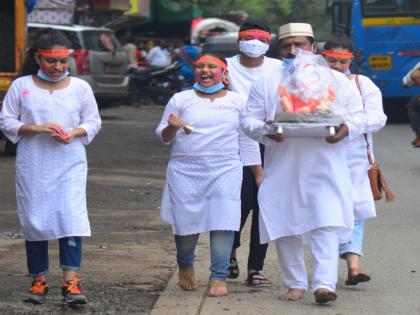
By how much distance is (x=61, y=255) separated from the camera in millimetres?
7156

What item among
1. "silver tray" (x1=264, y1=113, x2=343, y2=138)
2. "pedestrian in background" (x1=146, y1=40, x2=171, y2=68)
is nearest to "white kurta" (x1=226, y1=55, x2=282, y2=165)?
"silver tray" (x1=264, y1=113, x2=343, y2=138)

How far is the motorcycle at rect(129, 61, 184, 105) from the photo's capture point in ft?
97.1

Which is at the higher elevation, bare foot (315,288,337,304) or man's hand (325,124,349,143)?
man's hand (325,124,349,143)

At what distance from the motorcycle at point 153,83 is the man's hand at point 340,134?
74.1 ft

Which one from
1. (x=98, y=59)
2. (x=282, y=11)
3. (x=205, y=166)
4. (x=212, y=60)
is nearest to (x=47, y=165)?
(x=205, y=166)

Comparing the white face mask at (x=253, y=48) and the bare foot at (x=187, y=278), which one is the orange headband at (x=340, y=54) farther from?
the bare foot at (x=187, y=278)

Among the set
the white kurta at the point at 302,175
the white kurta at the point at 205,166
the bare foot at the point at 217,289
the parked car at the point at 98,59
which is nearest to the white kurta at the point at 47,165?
the white kurta at the point at 205,166

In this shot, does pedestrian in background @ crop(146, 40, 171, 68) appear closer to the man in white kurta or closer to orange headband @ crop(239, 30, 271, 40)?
orange headband @ crop(239, 30, 271, 40)

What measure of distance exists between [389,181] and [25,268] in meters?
6.59

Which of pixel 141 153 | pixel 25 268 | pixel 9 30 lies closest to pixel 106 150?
pixel 141 153

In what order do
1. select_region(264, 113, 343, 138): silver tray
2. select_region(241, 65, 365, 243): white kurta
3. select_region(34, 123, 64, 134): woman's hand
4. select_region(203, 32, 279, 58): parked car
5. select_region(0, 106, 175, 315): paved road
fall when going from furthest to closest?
select_region(203, 32, 279, 58): parked car < select_region(0, 106, 175, 315): paved road < select_region(241, 65, 365, 243): white kurta < select_region(34, 123, 64, 134): woman's hand < select_region(264, 113, 343, 138): silver tray

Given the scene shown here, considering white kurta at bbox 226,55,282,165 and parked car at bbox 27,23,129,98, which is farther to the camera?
parked car at bbox 27,23,129,98

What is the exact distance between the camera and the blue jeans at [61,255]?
7.13 metres

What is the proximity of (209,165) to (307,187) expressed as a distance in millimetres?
672
